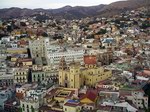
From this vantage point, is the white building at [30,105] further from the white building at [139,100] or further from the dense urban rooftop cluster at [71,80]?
the white building at [139,100]

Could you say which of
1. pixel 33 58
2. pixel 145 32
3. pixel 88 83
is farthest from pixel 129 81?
pixel 145 32

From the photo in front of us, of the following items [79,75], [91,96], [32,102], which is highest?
[79,75]

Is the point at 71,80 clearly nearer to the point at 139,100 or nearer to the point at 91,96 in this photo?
the point at 91,96

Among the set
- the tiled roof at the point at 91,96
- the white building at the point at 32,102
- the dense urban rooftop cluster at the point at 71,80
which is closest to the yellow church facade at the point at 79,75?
the dense urban rooftop cluster at the point at 71,80

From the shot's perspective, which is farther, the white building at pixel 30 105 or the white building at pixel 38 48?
the white building at pixel 38 48

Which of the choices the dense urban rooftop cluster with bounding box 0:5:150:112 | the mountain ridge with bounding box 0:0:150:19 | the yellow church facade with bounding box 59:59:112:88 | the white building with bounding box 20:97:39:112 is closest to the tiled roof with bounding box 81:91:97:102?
the dense urban rooftop cluster with bounding box 0:5:150:112

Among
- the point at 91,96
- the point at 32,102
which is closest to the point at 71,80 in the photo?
the point at 91,96

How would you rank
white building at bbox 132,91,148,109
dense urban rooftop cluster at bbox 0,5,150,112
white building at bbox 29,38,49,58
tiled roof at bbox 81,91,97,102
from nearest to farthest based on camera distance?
dense urban rooftop cluster at bbox 0,5,150,112 → tiled roof at bbox 81,91,97,102 → white building at bbox 132,91,148,109 → white building at bbox 29,38,49,58

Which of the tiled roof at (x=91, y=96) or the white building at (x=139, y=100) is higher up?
the tiled roof at (x=91, y=96)

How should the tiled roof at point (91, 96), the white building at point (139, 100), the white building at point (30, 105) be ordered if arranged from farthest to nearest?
the white building at point (139, 100) < the tiled roof at point (91, 96) < the white building at point (30, 105)

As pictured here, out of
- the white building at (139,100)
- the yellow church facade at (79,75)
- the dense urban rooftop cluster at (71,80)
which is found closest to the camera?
the dense urban rooftop cluster at (71,80)

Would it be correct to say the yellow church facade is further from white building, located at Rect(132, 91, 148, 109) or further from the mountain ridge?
the mountain ridge

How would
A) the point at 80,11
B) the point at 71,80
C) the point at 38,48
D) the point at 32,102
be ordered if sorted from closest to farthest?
the point at 32,102 < the point at 71,80 < the point at 38,48 < the point at 80,11

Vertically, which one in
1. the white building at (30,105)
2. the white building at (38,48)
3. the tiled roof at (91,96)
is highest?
the white building at (38,48)
